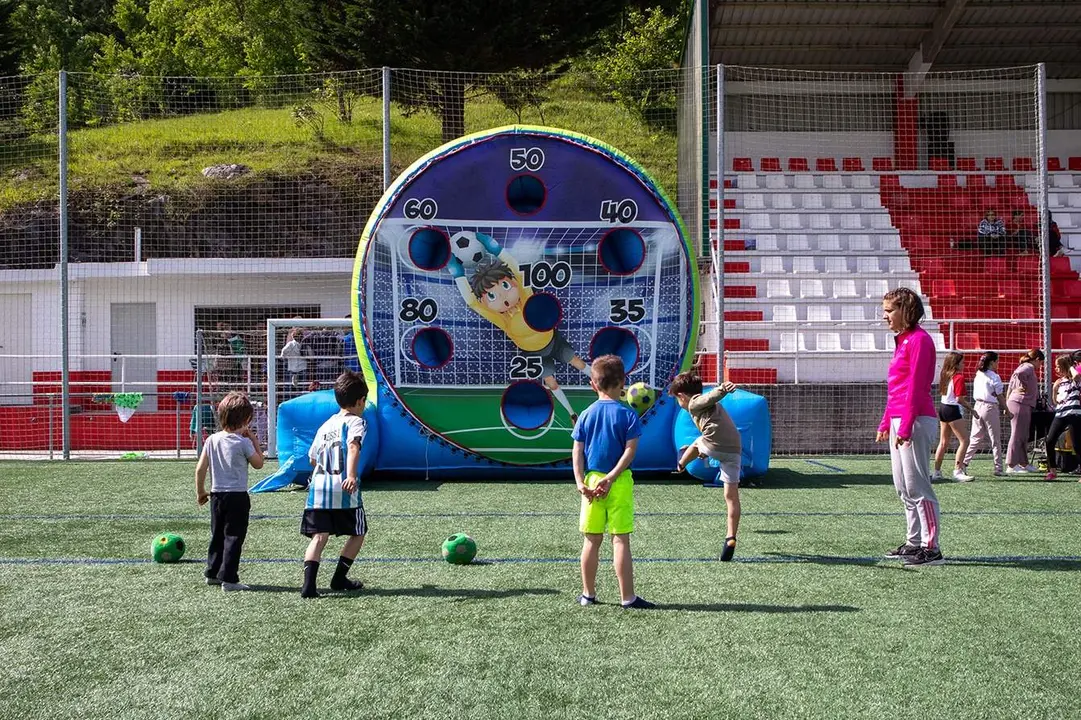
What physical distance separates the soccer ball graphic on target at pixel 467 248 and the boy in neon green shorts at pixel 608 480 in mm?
5724

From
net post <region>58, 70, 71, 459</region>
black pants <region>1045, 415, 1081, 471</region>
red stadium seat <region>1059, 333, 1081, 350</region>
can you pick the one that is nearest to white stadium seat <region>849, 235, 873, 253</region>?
red stadium seat <region>1059, 333, 1081, 350</region>

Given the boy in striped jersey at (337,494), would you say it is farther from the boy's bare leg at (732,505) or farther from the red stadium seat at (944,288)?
the red stadium seat at (944,288)

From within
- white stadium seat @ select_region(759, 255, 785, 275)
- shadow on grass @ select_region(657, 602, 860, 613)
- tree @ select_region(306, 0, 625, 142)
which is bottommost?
shadow on grass @ select_region(657, 602, 860, 613)

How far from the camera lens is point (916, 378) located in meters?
6.55

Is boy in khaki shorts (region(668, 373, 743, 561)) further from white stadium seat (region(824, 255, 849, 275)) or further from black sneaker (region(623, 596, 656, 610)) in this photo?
white stadium seat (region(824, 255, 849, 275))

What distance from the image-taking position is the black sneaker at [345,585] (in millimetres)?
5852

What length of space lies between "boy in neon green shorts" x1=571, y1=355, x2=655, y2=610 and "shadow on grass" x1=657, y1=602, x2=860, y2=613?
0.52 feet

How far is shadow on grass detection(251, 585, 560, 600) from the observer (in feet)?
18.8

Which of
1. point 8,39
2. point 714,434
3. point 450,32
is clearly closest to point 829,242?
point 450,32

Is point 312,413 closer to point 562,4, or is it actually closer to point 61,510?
point 61,510

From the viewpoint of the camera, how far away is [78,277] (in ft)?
65.9

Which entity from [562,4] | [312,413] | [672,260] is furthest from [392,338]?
[562,4]

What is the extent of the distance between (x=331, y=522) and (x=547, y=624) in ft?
4.57

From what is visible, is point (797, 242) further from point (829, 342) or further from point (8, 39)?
point (8, 39)
